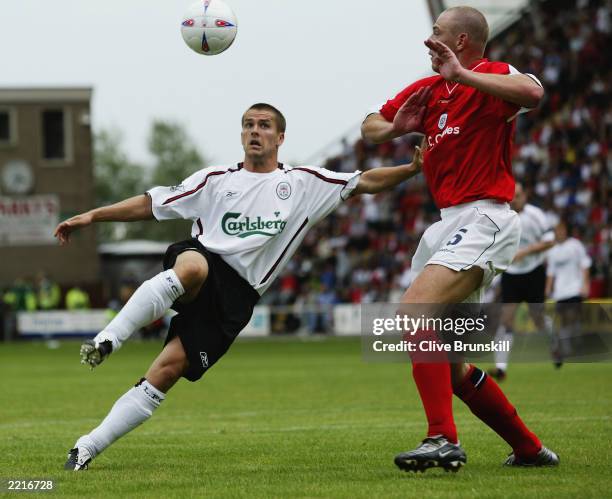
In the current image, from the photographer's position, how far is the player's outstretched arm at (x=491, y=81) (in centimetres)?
614

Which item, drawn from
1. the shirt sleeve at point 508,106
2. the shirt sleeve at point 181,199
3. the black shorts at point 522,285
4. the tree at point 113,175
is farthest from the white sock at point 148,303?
the tree at point 113,175

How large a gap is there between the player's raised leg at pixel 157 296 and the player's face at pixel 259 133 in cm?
80

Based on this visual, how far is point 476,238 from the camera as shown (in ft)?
21.0

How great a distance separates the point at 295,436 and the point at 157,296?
243cm

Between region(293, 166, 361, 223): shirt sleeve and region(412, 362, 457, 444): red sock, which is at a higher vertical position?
region(293, 166, 361, 223): shirt sleeve

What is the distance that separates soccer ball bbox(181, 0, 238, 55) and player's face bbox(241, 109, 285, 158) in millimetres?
906

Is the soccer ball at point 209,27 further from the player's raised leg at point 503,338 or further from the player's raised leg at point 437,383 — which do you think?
the player's raised leg at point 503,338

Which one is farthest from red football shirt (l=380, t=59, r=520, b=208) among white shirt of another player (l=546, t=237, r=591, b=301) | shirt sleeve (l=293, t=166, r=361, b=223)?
white shirt of another player (l=546, t=237, r=591, b=301)

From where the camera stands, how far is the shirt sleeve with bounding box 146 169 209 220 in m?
7.19

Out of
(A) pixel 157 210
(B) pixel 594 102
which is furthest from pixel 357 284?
(A) pixel 157 210

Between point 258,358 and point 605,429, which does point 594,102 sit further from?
point 605,429

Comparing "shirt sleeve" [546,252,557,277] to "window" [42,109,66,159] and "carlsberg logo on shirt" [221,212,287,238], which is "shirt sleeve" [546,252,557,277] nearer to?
"carlsberg logo on shirt" [221,212,287,238]

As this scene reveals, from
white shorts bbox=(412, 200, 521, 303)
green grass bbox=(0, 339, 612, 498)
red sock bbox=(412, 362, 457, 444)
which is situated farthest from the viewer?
white shorts bbox=(412, 200, 521, 303)

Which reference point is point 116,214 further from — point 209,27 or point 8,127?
point 8,127
